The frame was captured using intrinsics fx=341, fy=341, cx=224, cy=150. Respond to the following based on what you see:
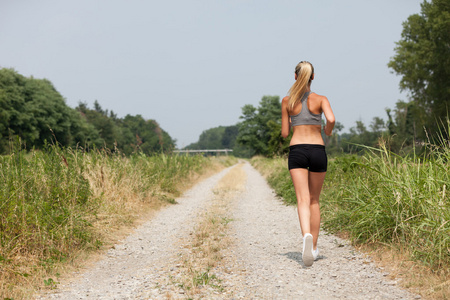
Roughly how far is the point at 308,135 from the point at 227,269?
73.2 inches

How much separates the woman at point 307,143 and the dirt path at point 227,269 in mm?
486

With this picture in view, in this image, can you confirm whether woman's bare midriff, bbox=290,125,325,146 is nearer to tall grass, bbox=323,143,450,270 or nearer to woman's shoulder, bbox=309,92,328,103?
woman's shoulder, bbox=309,92,328,103

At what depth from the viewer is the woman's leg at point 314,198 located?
4.16 meters

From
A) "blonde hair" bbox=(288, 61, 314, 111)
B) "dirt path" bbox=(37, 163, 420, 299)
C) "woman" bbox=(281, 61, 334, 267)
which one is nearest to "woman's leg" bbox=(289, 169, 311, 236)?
"woman" bbox=(281, 61, 334, 267)

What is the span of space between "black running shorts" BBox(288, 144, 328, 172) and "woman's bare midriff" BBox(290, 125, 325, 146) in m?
0.05

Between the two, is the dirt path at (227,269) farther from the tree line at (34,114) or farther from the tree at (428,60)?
the tree line at (34,114)

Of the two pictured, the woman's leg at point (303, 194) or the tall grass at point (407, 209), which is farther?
the woman's leg at point (303, 194)

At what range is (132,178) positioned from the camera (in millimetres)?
8797

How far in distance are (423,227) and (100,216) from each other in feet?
16.4

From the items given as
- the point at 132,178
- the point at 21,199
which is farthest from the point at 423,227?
the point at 132,178

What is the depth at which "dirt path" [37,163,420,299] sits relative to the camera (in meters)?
3.31

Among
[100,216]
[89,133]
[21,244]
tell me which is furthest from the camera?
[89,133]

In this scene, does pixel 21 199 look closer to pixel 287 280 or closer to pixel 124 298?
pixel 124 298

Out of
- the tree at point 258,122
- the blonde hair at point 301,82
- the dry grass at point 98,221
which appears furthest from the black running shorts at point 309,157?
the tree at point 258,122
